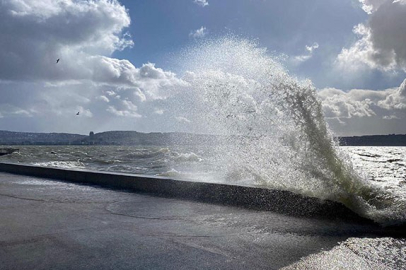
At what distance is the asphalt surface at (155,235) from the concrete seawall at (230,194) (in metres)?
0.18

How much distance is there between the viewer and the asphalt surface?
106 inches

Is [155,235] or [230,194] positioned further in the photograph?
[230,194]

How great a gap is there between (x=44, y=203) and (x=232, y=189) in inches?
110

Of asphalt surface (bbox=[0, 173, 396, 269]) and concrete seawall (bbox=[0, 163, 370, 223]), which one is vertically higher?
concrete seawall (bbox=[0, 163, 370, 223])

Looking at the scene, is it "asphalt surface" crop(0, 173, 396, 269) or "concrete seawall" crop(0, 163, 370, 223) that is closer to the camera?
"asphalt surface" crop(0, 173, 396, 269)

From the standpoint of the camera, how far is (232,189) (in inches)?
209

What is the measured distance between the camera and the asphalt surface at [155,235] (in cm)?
270

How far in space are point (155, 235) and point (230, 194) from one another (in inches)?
80.8

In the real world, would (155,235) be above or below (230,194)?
below

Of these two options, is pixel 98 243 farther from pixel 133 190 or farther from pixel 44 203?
pixel 133 190

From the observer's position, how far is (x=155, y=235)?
346 cm

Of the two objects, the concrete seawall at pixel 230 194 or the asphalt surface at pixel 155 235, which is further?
the concrete seawall at pixel 230 194

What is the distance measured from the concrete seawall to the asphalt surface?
18 centimetres

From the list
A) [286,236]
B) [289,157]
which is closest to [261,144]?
[289,157]
